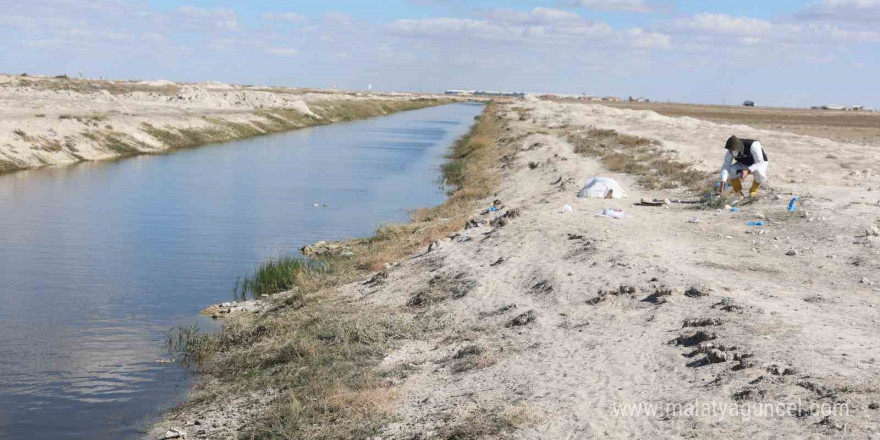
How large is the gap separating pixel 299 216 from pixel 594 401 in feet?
61.9

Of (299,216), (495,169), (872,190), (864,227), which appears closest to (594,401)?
(864,227)

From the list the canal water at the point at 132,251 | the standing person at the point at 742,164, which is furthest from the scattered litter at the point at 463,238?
the standing person at the point at 742,164

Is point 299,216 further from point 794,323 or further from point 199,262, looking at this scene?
point 794,323

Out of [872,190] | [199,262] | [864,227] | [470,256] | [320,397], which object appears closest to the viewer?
[320,397]

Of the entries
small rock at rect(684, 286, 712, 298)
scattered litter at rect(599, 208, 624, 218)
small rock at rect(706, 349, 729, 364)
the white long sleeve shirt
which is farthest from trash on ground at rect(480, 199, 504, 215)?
small rock at rect(706, 349, 729, 364)

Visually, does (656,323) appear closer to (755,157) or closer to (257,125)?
(755,157)

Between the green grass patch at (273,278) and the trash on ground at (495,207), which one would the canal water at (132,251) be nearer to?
the green grass patch at (273,278)

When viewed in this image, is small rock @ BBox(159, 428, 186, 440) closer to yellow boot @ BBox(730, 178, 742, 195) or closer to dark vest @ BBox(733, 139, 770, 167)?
yellow boot @ BBox(730, 178, 742, 195)

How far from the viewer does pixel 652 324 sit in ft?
35.1

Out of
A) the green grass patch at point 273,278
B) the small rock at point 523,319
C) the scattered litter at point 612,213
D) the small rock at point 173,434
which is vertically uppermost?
the scattered litter at point 612,213

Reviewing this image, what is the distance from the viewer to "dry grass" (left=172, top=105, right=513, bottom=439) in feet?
30.5

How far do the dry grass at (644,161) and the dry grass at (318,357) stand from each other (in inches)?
371

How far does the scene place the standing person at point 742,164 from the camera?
63.5 feet

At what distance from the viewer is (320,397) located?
9.97 meters
